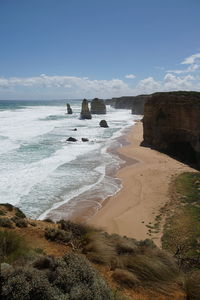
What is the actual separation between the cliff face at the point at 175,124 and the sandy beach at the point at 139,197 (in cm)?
196

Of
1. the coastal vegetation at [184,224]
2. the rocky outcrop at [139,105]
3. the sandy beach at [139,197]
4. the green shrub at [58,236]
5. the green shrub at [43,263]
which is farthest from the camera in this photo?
the rocky outcrop at [139,105]

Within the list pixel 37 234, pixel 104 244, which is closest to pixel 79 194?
pixel 37 234

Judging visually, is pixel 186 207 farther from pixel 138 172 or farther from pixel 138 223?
pixel 138 172

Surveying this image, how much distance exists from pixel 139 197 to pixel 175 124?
15401mm

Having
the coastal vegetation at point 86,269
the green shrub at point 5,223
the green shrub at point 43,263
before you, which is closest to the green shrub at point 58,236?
the coastal vegetation at point 86,269

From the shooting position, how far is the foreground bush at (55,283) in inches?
180

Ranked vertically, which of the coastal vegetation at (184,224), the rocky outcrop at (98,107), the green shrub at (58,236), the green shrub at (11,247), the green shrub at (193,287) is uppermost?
the rocky outcrop at (98,107)

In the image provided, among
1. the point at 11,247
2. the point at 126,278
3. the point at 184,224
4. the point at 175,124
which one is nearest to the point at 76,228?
the point at 11,247

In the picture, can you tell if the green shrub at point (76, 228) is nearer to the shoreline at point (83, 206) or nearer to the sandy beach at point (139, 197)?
the sandy beach at point (139, 197)

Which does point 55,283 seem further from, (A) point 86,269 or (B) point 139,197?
(B) point 139,197

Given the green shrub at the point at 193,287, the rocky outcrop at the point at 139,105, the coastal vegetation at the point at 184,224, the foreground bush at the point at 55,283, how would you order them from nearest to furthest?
the foreground bush at the point at 55,283 → the green shrub at the point at 193,287 → the coastal vegetation at the point at 184,224 → the rocky outcrop at the point at 139,105

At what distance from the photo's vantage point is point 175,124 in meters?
31.2

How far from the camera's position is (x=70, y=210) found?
1614 centimetres

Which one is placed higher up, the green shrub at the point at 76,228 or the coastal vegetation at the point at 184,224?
the green shrub at the point at 76,228
